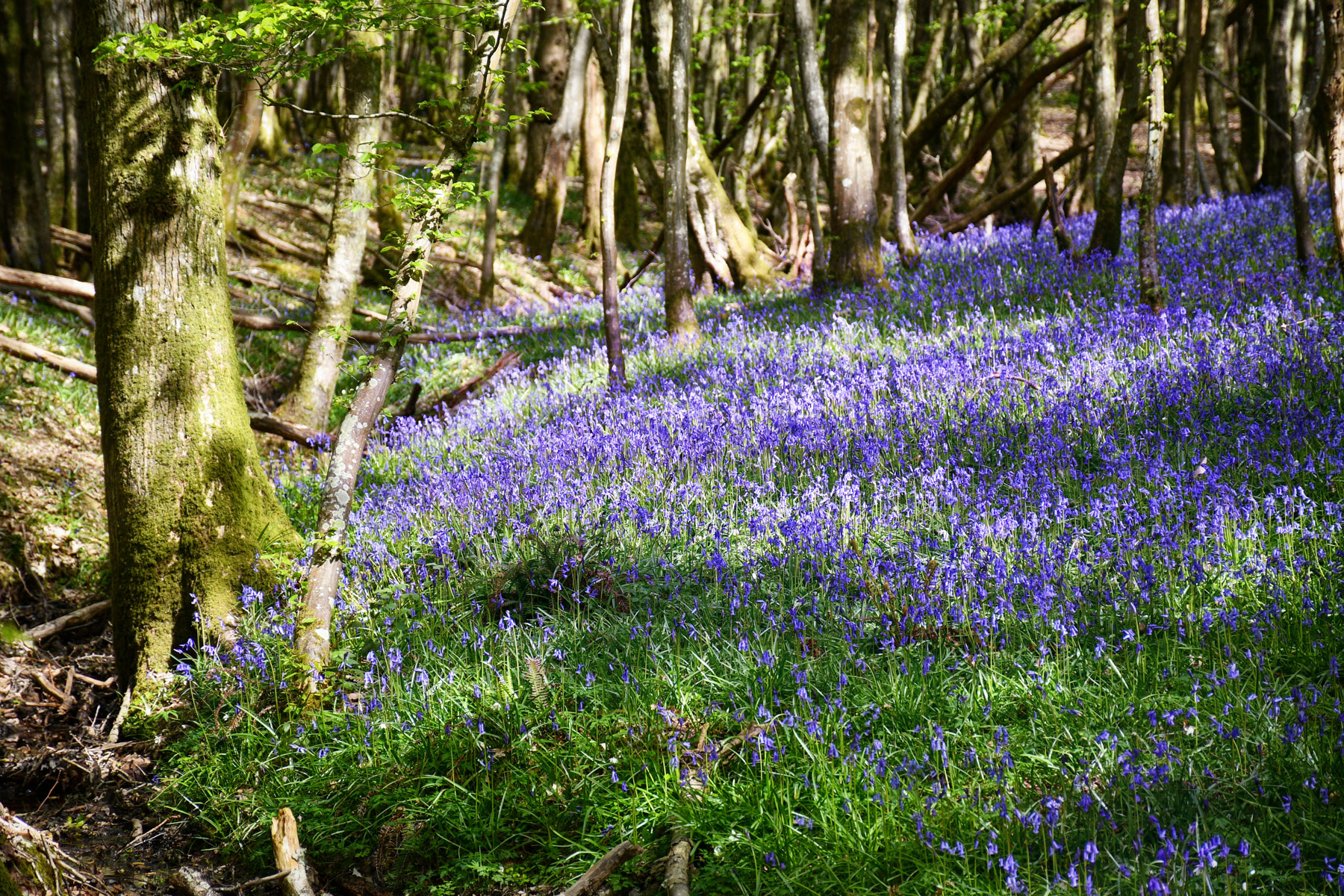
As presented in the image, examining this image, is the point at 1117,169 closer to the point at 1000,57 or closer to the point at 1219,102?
the point at 1000,57

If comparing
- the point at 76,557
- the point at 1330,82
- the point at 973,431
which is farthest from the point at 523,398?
the point at 1330,82

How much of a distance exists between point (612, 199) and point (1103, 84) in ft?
18.5

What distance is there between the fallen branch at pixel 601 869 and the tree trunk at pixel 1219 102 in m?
14.9

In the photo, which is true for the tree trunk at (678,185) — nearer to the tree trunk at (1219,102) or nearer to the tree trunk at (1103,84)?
the tree trunk at (1103,84)

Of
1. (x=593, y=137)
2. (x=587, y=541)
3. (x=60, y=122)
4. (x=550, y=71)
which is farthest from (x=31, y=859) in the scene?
(x=550, y=71)

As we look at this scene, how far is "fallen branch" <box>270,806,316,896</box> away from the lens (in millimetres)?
3236

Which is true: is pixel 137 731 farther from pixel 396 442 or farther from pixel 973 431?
pixel 973 431

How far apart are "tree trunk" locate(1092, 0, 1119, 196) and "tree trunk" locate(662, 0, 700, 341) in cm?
449

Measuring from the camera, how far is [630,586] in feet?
14.7

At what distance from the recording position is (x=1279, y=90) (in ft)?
46.0

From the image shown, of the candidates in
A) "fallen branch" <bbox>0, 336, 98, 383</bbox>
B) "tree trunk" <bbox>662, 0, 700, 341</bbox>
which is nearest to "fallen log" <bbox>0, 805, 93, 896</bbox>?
"fallen branch" <bbox>0, 336, 98, 383</bbox>

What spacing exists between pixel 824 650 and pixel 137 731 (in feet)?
10.9

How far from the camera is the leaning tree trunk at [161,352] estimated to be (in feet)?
14.3

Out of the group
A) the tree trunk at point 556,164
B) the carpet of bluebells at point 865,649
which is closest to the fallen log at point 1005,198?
the tree trunk at point 556,164
